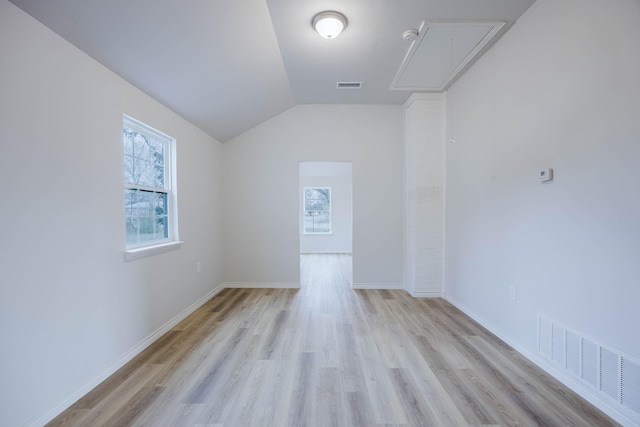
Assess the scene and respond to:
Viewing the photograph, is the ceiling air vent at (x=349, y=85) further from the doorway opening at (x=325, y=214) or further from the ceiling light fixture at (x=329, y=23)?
the doorway opening at (x=325, y=214)

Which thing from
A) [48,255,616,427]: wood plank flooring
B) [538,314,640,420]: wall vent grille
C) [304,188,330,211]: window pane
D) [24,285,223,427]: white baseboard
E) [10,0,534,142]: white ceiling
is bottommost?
[48,255,616,427]: wood plank flooring

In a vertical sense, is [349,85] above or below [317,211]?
above

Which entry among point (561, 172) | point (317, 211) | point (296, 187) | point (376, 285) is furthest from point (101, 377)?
point (317, 211)

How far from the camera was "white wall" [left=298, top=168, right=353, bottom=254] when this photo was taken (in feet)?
26.2

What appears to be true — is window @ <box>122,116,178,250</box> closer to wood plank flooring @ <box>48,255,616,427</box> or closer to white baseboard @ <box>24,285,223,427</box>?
white baseboard @ <box>24,285,223,427</box>

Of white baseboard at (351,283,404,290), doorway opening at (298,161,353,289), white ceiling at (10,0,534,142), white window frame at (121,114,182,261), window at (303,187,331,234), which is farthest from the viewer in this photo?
window at (303,187,331,234)

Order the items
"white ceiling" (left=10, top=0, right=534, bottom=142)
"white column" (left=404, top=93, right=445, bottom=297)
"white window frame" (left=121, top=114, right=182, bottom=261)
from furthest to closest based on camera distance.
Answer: "white column" (left=404, top=93, right=445, bottom=297)
"white window frame" (left=121, top=114, right=182, bottom=261)
"white ceiling" (left=10, top=0, right=534, bottom=142)

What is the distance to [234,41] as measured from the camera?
7.56 ft

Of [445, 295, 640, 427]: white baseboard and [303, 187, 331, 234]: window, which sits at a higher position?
[303, 187, 331, 234]: window

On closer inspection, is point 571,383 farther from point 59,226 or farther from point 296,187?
point 296,187

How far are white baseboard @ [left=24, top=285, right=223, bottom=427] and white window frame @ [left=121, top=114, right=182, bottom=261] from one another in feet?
2.53

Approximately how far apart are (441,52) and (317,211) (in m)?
5.83

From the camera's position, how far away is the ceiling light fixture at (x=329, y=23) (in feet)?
7.04

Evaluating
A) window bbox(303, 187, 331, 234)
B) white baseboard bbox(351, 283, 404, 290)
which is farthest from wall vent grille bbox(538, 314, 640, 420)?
window bbox(303, 187, 331, 234)
